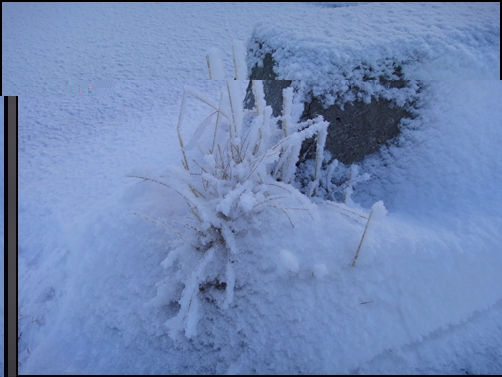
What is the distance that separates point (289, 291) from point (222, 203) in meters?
0.19

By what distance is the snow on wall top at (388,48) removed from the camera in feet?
2.78

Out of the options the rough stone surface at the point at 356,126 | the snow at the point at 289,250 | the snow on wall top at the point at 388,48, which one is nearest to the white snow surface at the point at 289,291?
the snow at the point at 289,250

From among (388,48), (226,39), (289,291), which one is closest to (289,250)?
(289,291)

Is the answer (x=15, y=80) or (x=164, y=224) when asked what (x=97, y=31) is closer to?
(x=15, y=80)

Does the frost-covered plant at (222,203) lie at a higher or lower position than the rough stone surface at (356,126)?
lower

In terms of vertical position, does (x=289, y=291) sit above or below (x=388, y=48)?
below

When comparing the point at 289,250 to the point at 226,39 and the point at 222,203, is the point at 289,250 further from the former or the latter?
the point at 226,39

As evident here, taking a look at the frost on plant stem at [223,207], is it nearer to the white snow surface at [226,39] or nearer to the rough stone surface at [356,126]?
the rough stone surface at [356,126]

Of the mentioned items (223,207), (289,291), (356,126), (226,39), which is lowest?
(289,291)

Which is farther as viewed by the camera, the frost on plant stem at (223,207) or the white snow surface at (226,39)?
the white snow surface at (226,39)

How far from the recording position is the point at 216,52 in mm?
592

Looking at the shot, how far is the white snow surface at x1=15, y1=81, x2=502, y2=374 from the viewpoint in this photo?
0.49 meters

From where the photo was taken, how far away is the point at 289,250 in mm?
560

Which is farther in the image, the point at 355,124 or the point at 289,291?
the point at 355,124
